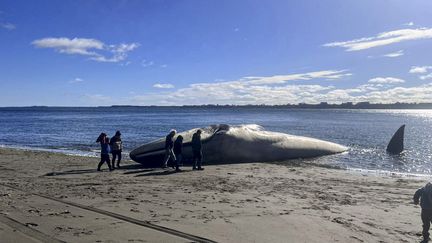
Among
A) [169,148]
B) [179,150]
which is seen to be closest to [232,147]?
[179,150]

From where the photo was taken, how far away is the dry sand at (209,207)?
7562 mm

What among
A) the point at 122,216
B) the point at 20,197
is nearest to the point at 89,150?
the point at 20,197

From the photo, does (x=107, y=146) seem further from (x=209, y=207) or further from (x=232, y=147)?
(x=209, y=207)

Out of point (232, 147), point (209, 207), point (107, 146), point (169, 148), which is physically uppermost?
point (107, 146)

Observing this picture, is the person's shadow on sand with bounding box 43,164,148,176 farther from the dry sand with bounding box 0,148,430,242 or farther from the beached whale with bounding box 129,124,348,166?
the beached whale with bounding box 129,124,348,166

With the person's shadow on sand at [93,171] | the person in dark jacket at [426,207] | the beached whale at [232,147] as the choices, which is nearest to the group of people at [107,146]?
the person's shadow on sand at [93,171]

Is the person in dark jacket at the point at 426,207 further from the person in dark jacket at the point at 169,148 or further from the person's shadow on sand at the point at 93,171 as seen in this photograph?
the person in dark jacket at the point at 169,148

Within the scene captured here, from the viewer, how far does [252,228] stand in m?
7.99

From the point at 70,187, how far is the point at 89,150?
17343 mm

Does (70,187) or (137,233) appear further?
(70,187)

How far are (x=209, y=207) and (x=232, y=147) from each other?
11.0 meters

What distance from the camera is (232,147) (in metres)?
20.7

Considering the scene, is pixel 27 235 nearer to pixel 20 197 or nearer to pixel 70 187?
pixel 20 197

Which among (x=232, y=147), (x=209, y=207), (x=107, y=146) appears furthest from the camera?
(x=232, y=147)
